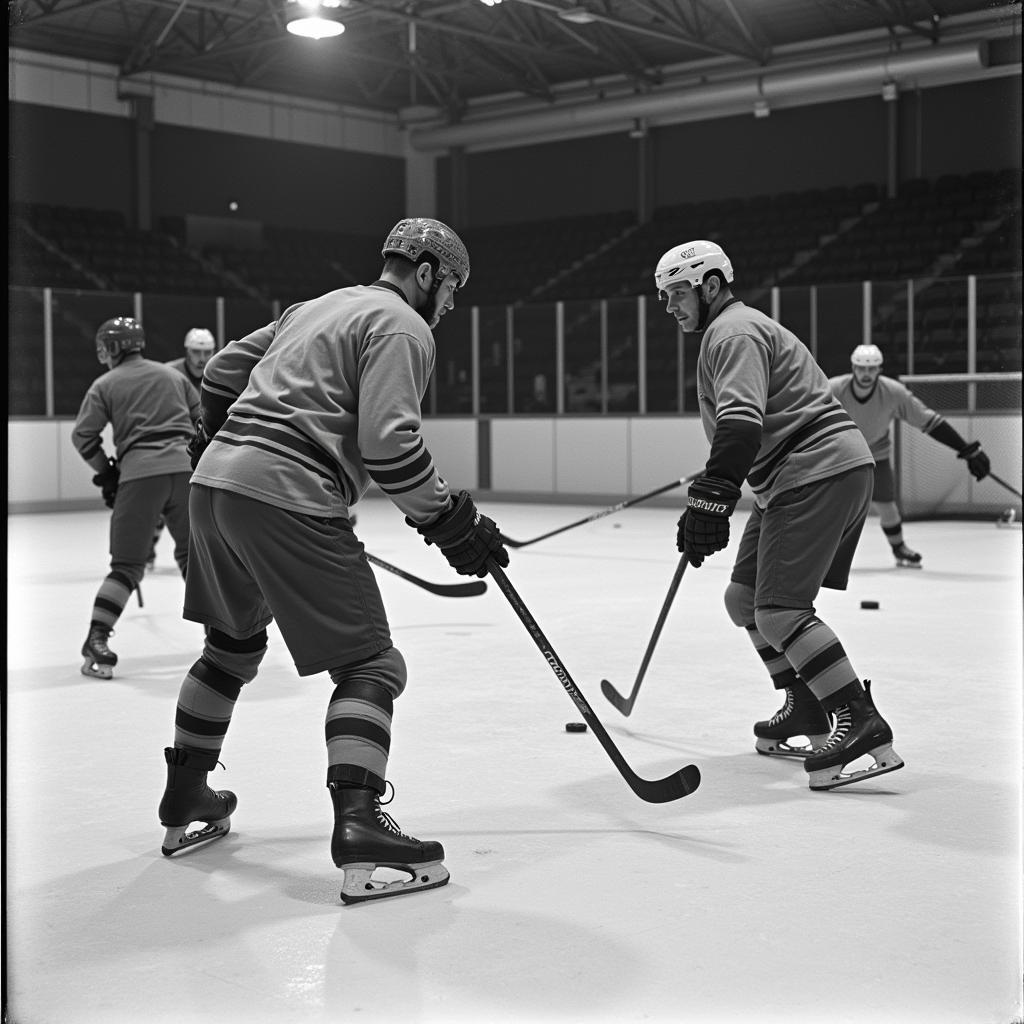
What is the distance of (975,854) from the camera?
2.58m

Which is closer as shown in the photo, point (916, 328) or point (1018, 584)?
point (1018, 584)

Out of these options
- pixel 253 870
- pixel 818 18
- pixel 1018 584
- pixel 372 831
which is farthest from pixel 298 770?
pixel 818 18

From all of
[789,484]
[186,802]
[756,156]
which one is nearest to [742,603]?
[789,484]

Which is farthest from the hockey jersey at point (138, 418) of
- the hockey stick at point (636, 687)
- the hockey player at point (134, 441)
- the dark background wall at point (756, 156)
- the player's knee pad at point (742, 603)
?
the dark background wall at point (756, 156)

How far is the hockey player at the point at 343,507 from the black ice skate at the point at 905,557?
18.0 feet

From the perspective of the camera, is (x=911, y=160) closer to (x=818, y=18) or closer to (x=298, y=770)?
(x=818, y=18)

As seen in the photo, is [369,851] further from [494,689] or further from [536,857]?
[494,689]

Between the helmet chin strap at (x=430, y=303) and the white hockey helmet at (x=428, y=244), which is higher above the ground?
the white hockey helmet at (x=428, y=244)

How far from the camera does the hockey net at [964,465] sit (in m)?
10.7

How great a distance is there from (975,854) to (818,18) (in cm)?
1256

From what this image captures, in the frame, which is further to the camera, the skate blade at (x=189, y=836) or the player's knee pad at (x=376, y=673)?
the skate blade at (x=189, y=836)

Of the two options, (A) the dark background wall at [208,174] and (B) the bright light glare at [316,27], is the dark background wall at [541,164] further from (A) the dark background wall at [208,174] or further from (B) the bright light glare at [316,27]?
(B) the bright light glare at [316,27]

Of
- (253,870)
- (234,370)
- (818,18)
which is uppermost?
(818,18)

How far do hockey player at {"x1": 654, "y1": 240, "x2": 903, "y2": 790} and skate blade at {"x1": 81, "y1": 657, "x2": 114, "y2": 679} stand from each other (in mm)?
2187
